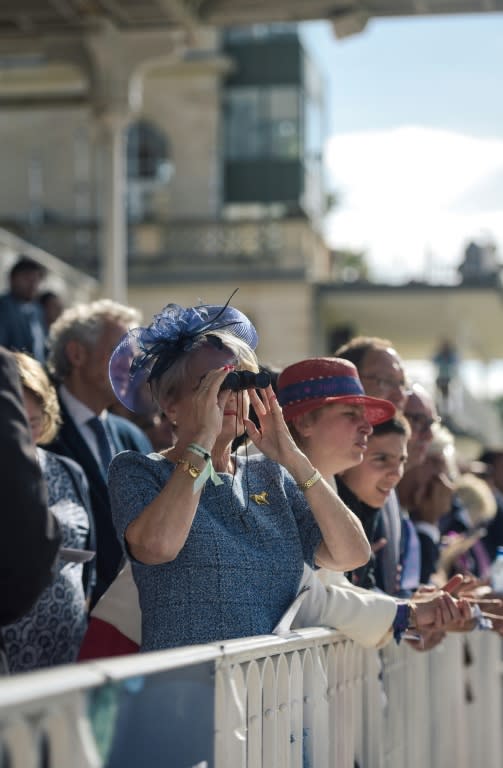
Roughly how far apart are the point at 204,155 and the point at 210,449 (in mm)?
31265

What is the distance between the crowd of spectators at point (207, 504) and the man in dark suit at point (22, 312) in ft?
14.9

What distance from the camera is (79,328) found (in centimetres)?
596

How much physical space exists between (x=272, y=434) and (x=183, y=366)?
0.33 m

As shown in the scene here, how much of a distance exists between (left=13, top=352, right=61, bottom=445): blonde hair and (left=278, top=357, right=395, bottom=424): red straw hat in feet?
2.48

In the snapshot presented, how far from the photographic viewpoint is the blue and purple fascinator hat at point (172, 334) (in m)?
4.07

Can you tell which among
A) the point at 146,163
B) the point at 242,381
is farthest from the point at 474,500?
the point at 146,163

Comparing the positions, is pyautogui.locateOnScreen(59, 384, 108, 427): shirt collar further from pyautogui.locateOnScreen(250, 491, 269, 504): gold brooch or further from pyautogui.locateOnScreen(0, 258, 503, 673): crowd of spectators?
pyautogui.locateOnScreen(250, 491, 269, 504): gold brooch

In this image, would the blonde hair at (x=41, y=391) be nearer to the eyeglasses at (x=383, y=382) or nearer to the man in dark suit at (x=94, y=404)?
the man in dark suit at (x=94, y=404)

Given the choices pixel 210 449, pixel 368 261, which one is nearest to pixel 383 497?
pixel 210 449

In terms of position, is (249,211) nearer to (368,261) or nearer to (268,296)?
(268,296)

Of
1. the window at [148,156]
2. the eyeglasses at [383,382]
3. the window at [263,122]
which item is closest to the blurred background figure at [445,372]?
the window at [263,122]

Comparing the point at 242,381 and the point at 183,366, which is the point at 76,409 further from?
the point at 242,381

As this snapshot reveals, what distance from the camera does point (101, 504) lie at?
5383 millimetres

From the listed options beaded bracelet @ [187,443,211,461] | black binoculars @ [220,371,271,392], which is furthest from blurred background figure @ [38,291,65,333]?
beaded bracelet @ [187,443,211,461]
